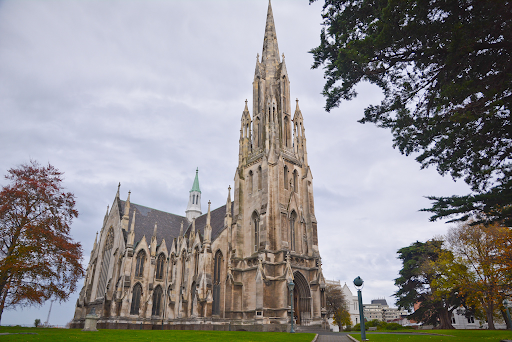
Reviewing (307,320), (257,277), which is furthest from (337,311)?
(257,277)

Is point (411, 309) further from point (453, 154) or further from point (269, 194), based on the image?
point (453, 154)

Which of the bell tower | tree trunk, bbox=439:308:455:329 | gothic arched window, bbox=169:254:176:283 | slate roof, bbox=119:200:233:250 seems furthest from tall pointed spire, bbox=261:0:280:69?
tree trunk, bbox=439:308:455:329

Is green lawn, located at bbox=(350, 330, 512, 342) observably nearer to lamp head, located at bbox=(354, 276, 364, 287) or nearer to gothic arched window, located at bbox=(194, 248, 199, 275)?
lamp head, located at bbox=(354, 276, 364, 287)

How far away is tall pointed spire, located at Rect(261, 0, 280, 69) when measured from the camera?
135ft

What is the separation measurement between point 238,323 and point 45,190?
775 inches

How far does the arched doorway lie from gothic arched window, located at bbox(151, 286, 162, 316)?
50.7 feet

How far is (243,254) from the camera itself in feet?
108

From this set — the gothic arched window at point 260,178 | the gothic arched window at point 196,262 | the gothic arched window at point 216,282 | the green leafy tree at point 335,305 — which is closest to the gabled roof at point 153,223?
the gothic arched window at point 196,262

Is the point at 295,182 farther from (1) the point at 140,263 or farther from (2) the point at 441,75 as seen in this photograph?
(2) the point at 441,75

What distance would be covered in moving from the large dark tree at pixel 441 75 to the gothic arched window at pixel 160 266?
31.6 meters

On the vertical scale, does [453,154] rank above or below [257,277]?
above

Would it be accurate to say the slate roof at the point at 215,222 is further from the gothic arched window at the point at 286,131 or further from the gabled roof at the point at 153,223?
the gothic arched window at the point at 286,131

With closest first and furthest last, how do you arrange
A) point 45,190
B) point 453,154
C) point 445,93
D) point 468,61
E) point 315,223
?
point 445,93
point 468,61
point 453,154
point 45,190
point 315,223

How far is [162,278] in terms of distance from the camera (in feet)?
122
